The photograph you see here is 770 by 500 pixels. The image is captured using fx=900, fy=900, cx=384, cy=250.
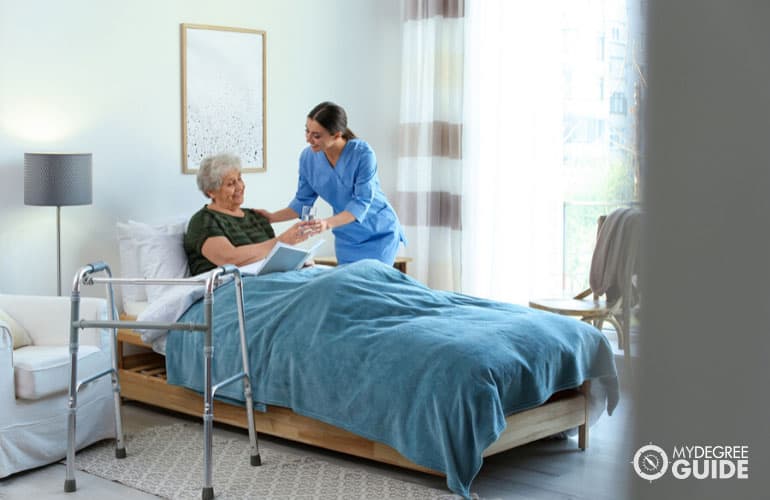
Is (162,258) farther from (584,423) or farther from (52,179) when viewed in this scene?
(584,423)

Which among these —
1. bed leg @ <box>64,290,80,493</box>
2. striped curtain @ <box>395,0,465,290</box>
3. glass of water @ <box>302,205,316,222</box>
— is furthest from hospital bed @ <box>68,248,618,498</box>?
striped curtain @ <box>395,0,465,290</box>

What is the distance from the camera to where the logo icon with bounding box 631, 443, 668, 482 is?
0.93 ft

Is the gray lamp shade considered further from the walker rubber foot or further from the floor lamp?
the walker rubber foot

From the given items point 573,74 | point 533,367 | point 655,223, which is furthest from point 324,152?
point 655,223

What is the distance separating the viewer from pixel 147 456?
3.37 metres

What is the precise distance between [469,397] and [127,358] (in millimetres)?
2082

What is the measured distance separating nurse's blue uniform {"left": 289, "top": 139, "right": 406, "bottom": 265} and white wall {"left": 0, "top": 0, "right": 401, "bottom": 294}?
2.06 ft

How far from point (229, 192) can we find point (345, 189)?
620mm

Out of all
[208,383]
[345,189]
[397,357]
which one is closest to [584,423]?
[397,357]

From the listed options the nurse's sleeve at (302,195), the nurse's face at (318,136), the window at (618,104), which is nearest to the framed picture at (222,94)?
the nurse's sleeve at (302,195)

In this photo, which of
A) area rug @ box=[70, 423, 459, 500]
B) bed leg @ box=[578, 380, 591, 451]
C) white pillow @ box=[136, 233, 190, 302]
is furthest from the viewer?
white pillow @ box=[136, 233, 190, 302]

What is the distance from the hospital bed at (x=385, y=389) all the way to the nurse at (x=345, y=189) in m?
0.63

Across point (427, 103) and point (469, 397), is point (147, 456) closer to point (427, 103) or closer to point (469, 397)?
point (469, 397)

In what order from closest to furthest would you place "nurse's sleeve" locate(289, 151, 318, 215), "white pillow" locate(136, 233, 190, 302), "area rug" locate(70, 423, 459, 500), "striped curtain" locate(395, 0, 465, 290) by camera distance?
"area rug" locate(70, 423, 459, 500) → "white pillow" locate(136, 233, 190, 302) → "nurse's sleeve" locate(289, 151, 318, 215) → "striped curtain" locate(395, 0, 465, 290)
